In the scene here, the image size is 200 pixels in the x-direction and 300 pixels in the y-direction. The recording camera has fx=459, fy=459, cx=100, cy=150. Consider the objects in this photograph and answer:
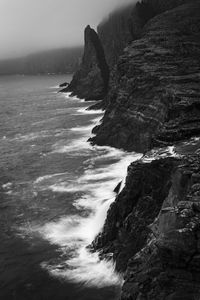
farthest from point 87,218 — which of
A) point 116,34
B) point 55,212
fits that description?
point 116,34

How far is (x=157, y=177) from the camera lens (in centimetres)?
3522

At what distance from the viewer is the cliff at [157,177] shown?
24.2 metres

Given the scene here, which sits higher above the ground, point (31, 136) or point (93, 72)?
point (93, 72)

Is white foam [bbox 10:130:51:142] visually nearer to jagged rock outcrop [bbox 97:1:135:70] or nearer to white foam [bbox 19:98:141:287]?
white foam [bbox 19:98:141:287]

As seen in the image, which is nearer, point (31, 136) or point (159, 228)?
point (159, 228)

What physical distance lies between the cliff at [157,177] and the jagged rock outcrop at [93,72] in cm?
5698

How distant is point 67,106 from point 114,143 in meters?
59.1

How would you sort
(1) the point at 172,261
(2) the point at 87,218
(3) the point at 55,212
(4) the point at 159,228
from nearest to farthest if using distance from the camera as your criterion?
(1) the point at 172,261
(4) the point at 159,228
(2) the point at 87,218
(3) the point at 55,212

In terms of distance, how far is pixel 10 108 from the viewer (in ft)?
466

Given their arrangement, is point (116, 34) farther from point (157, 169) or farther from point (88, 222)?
point (157, 169)

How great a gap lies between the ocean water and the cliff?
7.29 feet

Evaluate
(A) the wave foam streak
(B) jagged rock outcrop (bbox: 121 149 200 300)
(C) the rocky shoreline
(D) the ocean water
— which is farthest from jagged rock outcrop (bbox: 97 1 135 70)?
(B) jagged rock outcrop (bbox: 121 149 200 300)

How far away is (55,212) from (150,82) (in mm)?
29976

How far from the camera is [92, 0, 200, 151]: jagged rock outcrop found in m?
62.8
